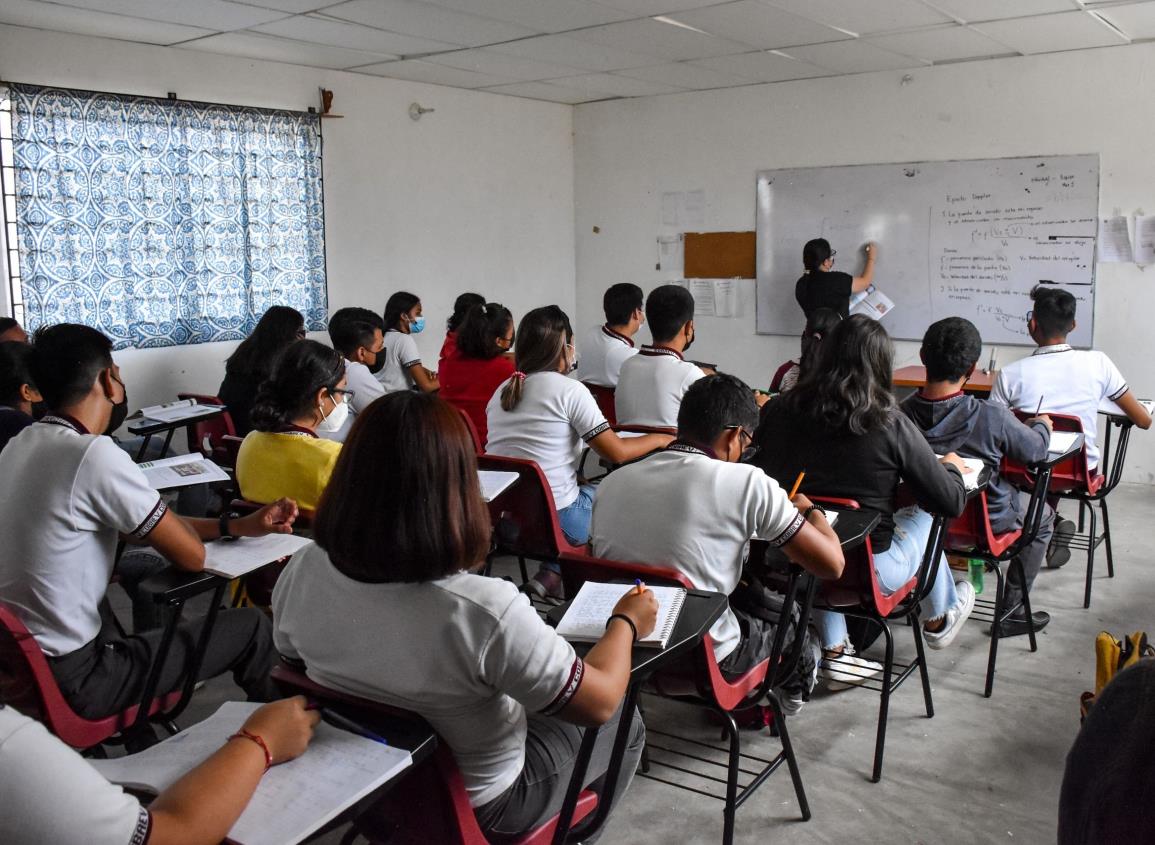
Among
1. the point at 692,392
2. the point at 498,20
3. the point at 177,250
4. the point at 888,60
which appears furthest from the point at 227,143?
the point at 692,392

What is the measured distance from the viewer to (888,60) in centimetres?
621

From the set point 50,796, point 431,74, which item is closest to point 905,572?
point 50,796

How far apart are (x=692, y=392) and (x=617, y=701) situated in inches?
37.1

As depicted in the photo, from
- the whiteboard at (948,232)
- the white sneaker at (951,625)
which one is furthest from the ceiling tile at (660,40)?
the white sneaker at (951,625)

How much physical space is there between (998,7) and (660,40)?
1701 millimetres

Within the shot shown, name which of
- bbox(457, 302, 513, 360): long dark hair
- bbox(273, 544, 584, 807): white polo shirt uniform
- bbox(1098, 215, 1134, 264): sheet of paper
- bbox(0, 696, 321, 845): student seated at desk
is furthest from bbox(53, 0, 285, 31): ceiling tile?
bbox(1098, 215, 1134, 264): sheet of paper

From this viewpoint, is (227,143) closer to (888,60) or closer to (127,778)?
(888,60)

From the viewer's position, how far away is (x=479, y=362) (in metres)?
4.17

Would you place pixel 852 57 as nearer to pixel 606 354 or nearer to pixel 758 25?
pixel 758 25

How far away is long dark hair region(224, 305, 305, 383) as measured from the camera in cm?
451

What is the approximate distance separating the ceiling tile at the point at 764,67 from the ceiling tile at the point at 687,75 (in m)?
0.04

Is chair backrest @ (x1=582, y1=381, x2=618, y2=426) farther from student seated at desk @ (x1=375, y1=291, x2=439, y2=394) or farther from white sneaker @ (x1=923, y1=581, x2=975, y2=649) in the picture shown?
white sneaker @ (x1=923, y1=581, x2=975, y2=649)

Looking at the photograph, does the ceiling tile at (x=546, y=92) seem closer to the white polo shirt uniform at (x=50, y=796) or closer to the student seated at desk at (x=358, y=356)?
the student seated at desk at (x=358, y=356)

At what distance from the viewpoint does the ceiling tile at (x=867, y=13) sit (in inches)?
184
